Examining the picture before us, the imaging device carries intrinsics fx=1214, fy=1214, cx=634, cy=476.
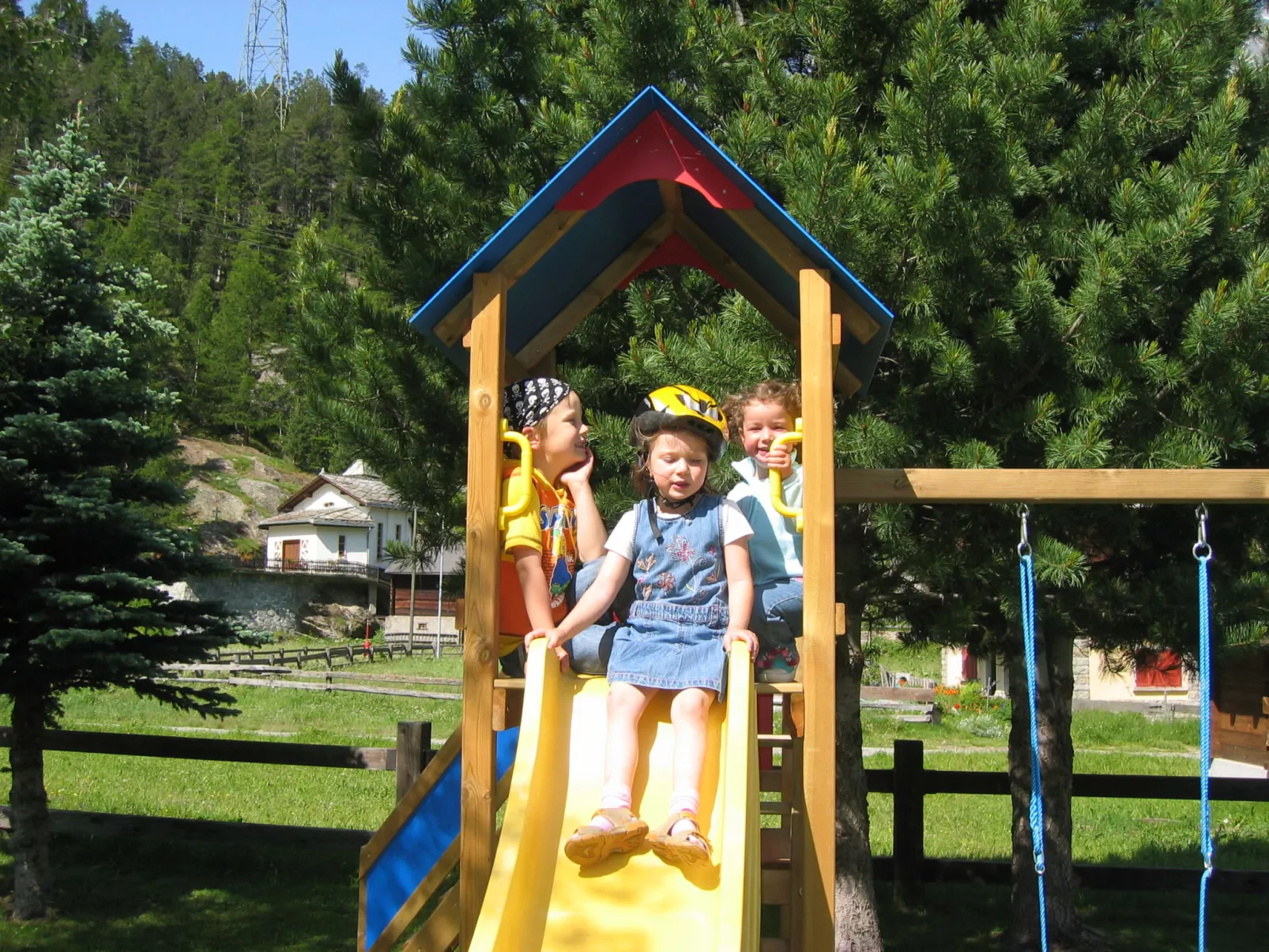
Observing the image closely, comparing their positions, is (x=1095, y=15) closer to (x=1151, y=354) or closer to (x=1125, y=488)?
(x=1151, y=354)

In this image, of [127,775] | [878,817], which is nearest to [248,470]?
[127,775]

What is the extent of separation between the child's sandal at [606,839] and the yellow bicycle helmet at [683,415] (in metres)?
1.31

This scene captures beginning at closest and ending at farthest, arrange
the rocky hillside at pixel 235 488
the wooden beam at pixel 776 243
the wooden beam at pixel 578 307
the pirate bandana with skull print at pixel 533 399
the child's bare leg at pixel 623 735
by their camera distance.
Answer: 1. the child's bare leg at pixel 623 735
2. the wooden beam at pixel 776 243
3. the pirate bandana with skull print at pixel 533 399
4. the wooden beam at pixel 578 307
5. the rocky hillside at pixel 235 488

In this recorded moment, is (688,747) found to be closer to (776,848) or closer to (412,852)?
(776,848)

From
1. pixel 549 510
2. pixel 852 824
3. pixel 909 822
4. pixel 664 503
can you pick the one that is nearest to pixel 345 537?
pixel 909 822

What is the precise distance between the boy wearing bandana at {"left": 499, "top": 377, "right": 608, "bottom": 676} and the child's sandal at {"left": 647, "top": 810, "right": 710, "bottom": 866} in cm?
99

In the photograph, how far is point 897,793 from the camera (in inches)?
Answer: 318

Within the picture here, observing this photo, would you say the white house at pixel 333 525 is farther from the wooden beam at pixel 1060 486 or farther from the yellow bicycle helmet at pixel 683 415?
the wooden beam at pixel 1060 486

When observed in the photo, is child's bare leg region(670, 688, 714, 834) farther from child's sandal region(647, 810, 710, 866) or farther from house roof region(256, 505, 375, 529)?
house roof region(256, 505, 375, 529)

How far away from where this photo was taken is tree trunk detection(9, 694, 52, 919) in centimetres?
753

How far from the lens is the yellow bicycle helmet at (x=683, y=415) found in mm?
4070

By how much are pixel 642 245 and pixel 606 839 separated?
2545mm

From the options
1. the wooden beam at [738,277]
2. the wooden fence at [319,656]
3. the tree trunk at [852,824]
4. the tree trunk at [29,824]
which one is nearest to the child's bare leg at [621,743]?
the wooden beam at [738,277]

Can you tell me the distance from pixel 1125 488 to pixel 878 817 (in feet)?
31.5
